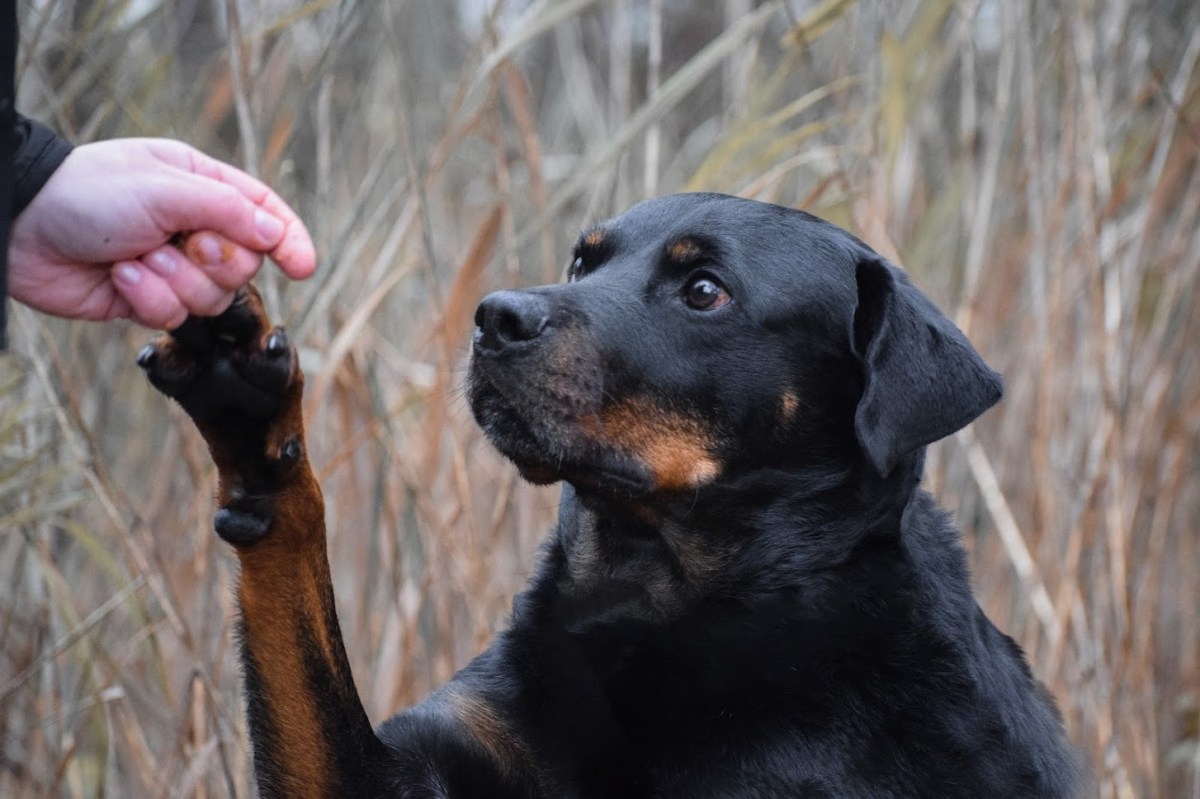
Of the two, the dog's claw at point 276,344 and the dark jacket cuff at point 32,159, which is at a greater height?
the dark jacket cuff at point 32,159

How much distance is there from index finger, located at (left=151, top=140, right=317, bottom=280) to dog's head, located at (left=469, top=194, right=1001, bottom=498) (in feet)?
1.36

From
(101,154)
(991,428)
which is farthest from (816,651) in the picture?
(991,428)

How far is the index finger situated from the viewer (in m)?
1.87

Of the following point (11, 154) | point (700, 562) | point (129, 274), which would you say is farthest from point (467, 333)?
point (11, 154)

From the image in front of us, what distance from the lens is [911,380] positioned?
2352mm

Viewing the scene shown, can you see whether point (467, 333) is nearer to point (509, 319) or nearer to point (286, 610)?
point (509, 319)

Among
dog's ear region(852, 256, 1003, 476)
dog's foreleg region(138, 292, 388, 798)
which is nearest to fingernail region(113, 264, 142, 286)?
dog's foreleg region(138, 292, 388, 798)

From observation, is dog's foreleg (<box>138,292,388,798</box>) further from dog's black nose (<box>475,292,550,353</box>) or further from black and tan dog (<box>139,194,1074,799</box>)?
dog's black nose (<box>475,292,550,353</box>)

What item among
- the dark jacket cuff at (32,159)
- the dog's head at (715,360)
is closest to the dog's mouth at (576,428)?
the dog's head at (715,360)

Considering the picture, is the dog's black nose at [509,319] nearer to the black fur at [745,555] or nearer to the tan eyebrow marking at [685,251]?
the black fur at [745,555]

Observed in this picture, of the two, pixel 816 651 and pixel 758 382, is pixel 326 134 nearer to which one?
pixel 758 382

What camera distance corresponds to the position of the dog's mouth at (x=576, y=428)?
2.24 meters

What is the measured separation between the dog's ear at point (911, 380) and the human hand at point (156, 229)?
3.26 feet

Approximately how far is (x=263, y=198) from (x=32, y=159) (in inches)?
11.8
